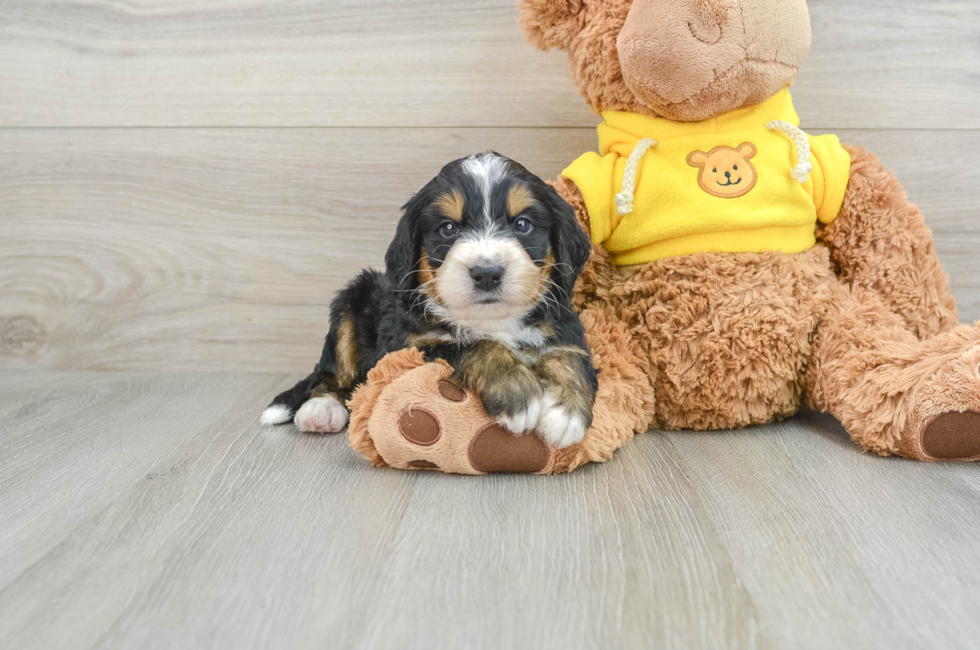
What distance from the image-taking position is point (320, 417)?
1.85 meters

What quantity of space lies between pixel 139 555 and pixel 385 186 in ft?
4.52

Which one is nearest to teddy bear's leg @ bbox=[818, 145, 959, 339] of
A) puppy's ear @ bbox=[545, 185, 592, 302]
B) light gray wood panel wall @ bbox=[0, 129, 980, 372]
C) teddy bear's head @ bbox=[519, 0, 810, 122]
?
teddy bear's head @ bbox=[519, 0, 810, 122]

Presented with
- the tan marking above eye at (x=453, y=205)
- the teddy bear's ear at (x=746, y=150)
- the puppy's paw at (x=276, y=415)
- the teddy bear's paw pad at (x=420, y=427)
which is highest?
the teddy bear's ear at (x=746, y=150)

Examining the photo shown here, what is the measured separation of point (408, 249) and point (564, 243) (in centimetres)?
33

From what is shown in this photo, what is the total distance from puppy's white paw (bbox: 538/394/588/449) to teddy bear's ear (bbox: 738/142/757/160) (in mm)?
727

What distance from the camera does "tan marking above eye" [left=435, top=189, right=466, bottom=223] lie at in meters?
1.47

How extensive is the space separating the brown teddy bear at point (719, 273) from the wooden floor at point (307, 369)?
92mm

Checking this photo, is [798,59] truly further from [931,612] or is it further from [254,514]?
[254,514]

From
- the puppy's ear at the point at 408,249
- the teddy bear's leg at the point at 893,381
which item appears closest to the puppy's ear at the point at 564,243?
the puppy's ear at the point at 408,249

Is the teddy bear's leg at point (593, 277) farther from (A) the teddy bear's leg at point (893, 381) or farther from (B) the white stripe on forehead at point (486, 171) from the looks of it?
(A) the teddy bear's leg at point (893, 381)

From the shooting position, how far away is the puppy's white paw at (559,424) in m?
1.40

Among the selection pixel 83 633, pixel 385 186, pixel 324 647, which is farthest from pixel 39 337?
pixel 324 647

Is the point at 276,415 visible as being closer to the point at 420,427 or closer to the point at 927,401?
the point at 420,427

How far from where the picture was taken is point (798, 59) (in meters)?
1.63
